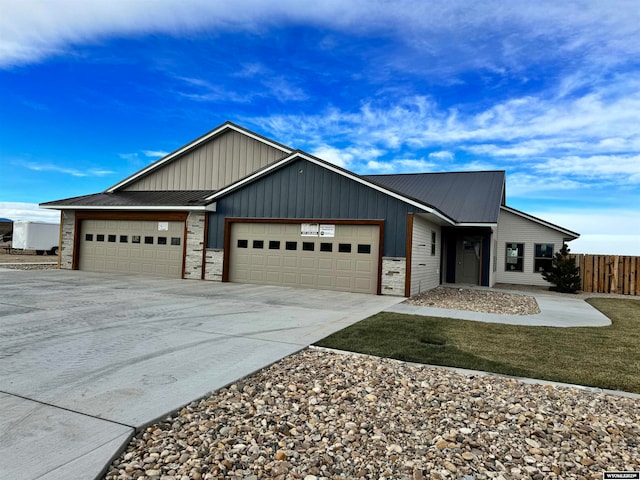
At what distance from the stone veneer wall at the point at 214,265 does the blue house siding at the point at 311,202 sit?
0.89 ft

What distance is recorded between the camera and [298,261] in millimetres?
13594

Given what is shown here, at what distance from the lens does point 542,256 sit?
19.0 metres

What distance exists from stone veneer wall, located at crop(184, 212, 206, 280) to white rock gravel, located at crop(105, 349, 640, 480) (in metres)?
11.4

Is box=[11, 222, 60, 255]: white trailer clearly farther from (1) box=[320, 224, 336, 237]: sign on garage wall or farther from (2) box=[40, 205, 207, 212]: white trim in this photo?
(1) box=[320, 224, 336, 237]: sign on garage wall

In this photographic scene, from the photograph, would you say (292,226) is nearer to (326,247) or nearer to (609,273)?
(326,247)

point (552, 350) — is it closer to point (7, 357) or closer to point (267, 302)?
point (267, 302)

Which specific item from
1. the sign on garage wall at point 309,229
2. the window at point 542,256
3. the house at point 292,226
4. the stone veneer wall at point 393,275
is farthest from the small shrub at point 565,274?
the sign on garage wall at point 309,229

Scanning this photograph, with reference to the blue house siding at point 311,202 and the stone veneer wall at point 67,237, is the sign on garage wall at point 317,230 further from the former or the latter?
the stone veneer wall at point 67,237

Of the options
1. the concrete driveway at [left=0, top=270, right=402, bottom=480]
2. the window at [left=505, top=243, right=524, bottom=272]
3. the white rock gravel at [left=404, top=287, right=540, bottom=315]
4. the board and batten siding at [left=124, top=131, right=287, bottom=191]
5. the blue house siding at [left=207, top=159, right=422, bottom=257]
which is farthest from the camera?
the window at [left=505, top=243, right=524, bottom=272]

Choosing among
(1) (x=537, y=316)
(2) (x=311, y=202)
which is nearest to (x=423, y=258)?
(2) (x=311, y=202)

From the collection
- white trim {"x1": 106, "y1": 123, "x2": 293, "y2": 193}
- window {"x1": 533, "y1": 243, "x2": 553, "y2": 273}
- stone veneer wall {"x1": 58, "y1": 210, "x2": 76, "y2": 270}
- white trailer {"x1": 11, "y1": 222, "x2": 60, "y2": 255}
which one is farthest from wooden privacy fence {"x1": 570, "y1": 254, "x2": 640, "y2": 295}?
white trailer {"x1": 11, "y1": 222, "x2": 60, "y2": 255}

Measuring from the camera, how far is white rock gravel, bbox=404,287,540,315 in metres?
10.1

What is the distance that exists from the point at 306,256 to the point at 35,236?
81.6ft

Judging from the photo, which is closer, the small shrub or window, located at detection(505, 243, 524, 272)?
the small shrub
